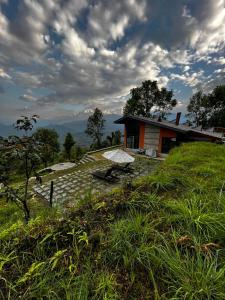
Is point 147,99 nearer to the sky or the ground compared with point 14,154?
nearer to the sky

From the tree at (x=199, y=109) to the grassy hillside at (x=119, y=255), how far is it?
1711 inches

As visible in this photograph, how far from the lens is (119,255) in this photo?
164 cm

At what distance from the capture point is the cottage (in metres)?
17.0

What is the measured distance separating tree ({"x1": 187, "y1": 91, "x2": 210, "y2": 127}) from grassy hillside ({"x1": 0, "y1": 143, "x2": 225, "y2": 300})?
143ft

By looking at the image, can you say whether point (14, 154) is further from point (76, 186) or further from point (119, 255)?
Result: point (76, 186)

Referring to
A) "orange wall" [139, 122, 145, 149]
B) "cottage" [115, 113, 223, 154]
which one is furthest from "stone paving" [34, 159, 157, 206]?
"orange wall" [139, 122, 145, 149]

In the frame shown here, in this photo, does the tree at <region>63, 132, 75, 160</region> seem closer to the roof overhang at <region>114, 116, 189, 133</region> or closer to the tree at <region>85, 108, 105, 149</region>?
the roof overhang at <region>114, 116, 189, 133</region>

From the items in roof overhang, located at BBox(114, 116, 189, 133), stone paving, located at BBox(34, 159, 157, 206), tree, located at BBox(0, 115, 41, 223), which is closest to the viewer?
tree, located at BBox(0, 115, 41, 223)

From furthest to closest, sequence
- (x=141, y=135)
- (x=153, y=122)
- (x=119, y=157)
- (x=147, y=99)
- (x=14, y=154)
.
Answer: (x=147, y=99) < (x=141, y=135) < (x=153, y=122) < (x=119, y=157) < (x=14, y=154)

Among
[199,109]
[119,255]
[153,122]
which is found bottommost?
[119,255]

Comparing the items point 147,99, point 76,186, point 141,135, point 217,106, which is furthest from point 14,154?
point 217,106

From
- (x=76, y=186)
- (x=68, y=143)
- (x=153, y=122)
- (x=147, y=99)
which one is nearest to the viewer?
(x=76, y=186)

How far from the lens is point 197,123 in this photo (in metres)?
41.3

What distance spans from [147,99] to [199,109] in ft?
49.8
